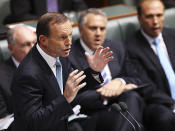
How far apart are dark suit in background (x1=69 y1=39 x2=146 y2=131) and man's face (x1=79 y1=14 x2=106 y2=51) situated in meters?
0.05

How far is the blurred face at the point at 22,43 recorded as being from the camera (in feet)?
5.38

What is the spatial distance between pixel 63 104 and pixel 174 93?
1022mm

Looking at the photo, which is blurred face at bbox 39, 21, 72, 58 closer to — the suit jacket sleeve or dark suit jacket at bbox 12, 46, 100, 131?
dark suit jacket at bbox 12, 46, 100, 131

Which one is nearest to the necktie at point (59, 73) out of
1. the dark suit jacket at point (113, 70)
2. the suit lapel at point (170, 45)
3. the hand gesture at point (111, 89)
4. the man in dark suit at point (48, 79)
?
the man in dark suit at point (48, 79)

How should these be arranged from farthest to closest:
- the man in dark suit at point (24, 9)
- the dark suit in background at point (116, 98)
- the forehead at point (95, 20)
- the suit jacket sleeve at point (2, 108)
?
the man in dark suit at point (24, 9) → the forehead at point (95, 20) → the suit jacket sleeve at point (2, 108) → the dark suit in background at point (116, 98)

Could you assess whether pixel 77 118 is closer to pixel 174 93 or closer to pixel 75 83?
pixel 75 83

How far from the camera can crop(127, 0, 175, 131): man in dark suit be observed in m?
1.62

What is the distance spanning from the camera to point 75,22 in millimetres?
2082

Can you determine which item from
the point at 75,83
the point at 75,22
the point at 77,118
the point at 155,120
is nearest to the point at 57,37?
the point at 75,83

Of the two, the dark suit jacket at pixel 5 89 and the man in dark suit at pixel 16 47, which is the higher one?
the man in dark suit at pixel 16 47

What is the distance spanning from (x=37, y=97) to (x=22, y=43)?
2.51 feet

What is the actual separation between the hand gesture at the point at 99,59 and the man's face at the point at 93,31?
2.12ft

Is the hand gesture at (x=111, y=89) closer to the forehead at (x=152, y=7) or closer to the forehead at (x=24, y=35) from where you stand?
the forehead at (x=24, y=35)

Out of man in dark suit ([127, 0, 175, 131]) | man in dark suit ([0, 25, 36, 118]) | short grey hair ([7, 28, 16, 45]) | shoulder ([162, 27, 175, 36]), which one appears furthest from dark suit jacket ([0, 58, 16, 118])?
shoulder ([162, 27, 175, 36])
